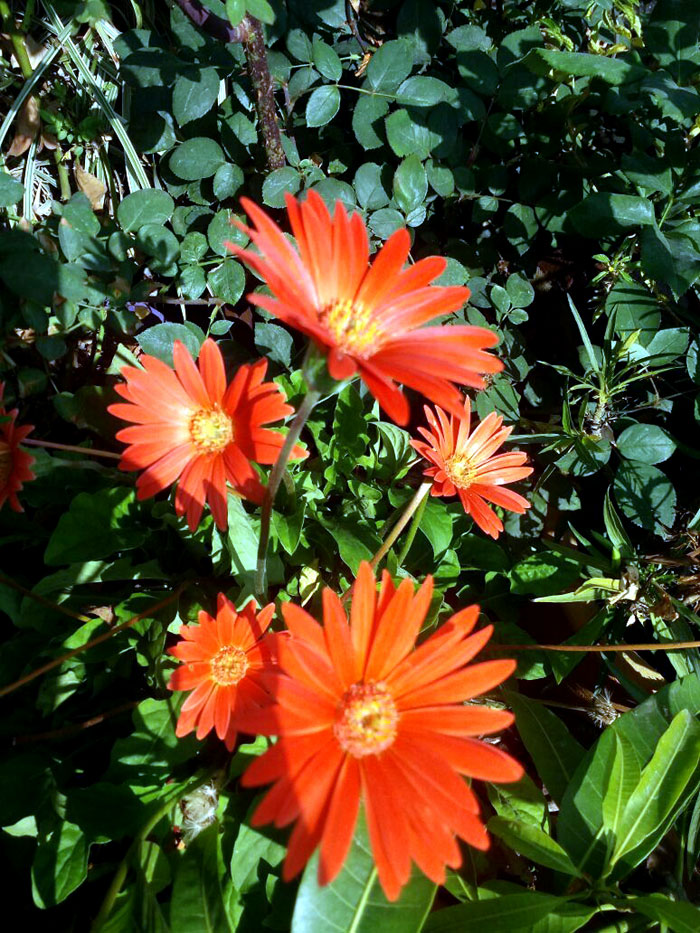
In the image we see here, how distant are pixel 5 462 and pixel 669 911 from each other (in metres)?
1.20

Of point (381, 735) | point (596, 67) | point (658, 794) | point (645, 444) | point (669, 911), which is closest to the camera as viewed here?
point (381, 735)

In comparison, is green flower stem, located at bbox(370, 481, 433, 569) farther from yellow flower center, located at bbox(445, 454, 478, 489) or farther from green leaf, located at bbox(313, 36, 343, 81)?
green leaf, located at bbox(313, 36, 343, 81)

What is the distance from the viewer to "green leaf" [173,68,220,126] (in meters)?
1.23

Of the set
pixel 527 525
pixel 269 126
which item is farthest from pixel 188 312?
pixel 527 525

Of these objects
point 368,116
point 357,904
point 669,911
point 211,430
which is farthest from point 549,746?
point 368,116

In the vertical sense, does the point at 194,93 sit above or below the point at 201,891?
above

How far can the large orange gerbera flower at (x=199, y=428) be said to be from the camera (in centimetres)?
93

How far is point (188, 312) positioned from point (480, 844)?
4.27ft

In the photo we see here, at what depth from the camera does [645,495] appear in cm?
148

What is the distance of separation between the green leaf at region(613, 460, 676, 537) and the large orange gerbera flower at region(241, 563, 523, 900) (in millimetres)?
841

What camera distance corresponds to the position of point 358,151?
61.2 inches

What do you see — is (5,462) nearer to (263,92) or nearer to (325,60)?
(263,92)

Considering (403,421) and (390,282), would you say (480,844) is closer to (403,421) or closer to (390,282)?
(403,421)

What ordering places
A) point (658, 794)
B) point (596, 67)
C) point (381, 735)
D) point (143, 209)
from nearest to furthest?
point (381, 735), point (658, 794), point (596, 67), point (143, 209)
